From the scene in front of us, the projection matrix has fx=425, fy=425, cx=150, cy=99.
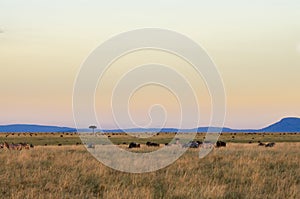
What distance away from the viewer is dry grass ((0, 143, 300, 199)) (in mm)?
11516

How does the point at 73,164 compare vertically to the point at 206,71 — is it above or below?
below

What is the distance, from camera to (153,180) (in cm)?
1325

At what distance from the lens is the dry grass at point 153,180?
11516 mm

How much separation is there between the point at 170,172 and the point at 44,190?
454 cm

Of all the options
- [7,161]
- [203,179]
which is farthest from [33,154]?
[203,179]

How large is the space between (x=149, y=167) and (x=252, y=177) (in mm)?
3760

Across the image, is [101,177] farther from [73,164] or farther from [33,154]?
[33,154]

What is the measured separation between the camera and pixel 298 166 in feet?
53.2

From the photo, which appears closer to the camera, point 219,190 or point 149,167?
point 219,190

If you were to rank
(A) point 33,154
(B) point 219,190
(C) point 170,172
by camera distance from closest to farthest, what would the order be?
(B) point 219,190
(C) point 170,172
(A) point 33,154

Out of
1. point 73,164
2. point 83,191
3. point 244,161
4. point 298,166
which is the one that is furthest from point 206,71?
point 83,191

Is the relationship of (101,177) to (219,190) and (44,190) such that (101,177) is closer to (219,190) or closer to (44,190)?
(44,190)

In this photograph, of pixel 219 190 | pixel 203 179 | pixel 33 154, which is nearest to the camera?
pixel 219 190

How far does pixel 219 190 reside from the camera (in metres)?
11.7
